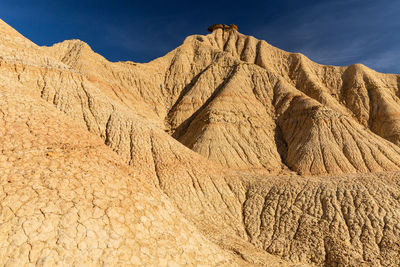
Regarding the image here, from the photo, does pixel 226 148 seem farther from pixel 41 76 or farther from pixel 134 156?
pixel 41 76

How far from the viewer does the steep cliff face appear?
622 cm

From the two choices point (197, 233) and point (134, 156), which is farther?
point (134, 156)

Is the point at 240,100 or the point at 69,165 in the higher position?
the point at 240,100

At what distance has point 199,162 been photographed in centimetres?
1808

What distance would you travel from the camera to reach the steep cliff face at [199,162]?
6.22m

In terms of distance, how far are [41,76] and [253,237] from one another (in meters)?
17.8

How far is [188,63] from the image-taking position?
1854 inches

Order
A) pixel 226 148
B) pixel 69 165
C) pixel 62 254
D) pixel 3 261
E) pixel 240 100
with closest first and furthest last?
1. pixel 3 261
2. pixel 62 254
3. pixel 69 165
4. pixel 226 148
5. pixel 240 100

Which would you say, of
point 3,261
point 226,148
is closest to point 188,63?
point 226,148

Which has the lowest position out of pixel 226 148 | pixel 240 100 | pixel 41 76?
pixel 41 76

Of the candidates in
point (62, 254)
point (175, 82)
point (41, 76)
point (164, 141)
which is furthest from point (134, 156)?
point (175, 82)

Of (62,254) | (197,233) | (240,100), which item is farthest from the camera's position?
(240,100)

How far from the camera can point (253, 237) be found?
1370 centimetres

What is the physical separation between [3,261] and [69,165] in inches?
117
